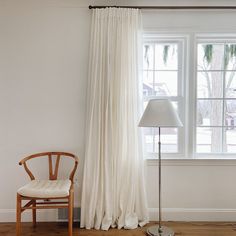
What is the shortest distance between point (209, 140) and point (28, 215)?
87.3 inches

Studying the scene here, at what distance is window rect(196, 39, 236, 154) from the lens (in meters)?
2.91

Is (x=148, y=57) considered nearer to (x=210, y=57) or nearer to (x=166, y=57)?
(x=166, y=57)

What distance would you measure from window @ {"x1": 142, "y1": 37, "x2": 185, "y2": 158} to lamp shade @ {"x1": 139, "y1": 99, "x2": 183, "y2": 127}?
0.54 m

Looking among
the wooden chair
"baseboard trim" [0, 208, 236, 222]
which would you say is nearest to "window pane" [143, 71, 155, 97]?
the wooden chair

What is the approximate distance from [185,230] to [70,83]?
1.97 meters

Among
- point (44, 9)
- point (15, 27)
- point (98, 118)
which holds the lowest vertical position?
point (98, 118)

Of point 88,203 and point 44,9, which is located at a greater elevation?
point 44,9

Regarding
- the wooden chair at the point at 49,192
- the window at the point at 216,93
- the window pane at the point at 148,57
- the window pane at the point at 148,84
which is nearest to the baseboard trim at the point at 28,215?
the wooden chair at the point at 49,192

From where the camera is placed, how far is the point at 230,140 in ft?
9.68

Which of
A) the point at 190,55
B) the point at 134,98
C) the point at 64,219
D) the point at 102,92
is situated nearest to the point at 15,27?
the point at 102,92

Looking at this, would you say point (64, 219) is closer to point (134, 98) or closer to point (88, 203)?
point (88, 203)

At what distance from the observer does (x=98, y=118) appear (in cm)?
268

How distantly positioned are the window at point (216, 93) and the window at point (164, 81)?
22cm

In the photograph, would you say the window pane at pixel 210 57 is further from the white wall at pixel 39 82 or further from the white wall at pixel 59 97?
the white wall at pixel 39 82
